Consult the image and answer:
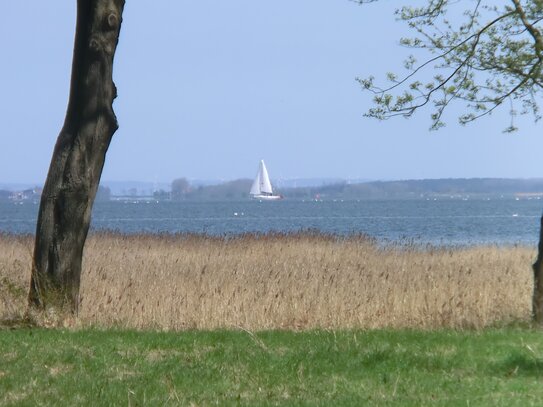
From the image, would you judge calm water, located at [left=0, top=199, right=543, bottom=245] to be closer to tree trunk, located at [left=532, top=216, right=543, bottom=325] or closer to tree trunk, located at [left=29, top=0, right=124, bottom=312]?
tree trunk, located at [left=532, top=216, right=543, bottom=325]

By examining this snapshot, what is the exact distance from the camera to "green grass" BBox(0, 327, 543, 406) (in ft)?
31.0

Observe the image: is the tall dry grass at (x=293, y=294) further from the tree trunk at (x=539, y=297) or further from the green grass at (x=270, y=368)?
the green grass at (x=270, y=368)

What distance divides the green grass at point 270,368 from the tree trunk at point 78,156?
143 centimetres

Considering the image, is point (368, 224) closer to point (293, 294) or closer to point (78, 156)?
point (293, 294)

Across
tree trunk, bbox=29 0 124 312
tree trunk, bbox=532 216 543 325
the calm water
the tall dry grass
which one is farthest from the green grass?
the calm water

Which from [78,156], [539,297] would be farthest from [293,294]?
[78,156]

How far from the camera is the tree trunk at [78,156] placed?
14016 millimetres

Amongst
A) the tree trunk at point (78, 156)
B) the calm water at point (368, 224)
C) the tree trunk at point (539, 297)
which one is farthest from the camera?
the calm water at point (368, 224)

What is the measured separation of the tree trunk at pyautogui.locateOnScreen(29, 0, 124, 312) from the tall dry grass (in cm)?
62

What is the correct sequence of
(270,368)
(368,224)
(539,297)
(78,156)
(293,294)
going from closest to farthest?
1. (270,368)
2. (78,156)
3. (539,297)
4. (293,294)
5. (368,224)

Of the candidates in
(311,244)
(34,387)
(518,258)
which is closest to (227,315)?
(34,387)

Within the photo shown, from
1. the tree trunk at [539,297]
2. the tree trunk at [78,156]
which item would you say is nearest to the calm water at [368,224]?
the tree trunk at [539,297]

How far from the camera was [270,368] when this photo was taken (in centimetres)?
1059

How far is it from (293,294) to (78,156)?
4.50 metres
